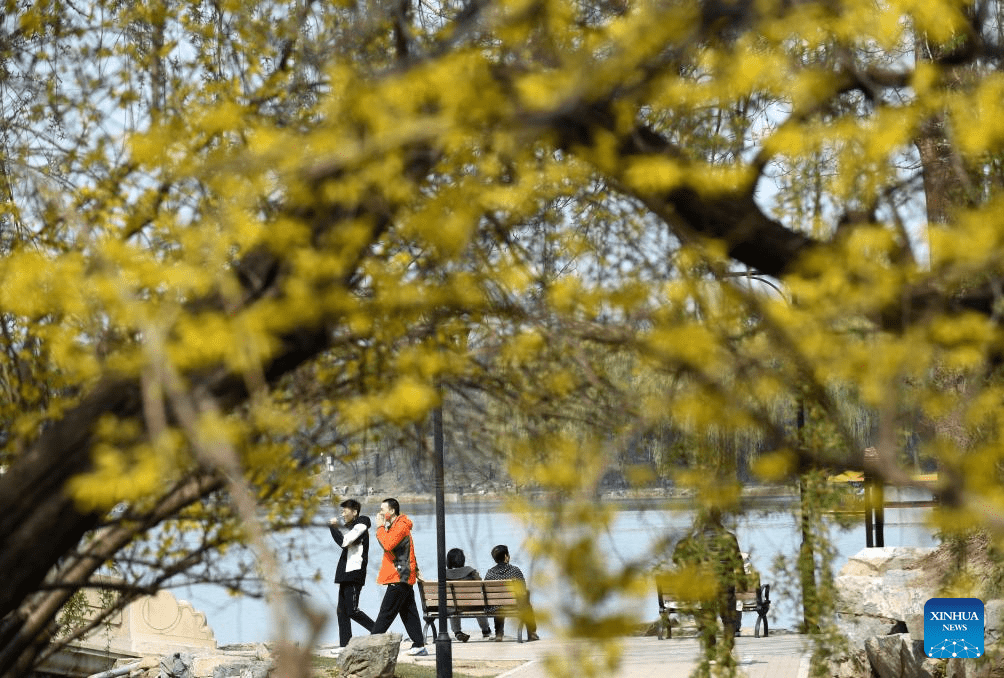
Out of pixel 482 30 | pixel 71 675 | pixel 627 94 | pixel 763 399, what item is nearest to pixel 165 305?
pixel 482 30

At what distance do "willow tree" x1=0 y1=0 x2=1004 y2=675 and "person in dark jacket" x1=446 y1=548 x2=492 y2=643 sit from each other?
11.6 meters

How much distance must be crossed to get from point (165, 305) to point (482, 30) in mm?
1153

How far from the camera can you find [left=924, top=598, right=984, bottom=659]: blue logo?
6277 millimetres

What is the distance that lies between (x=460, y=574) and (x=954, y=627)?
996 centimetres

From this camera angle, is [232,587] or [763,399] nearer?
[763,399]

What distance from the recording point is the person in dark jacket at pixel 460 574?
15.8 meters

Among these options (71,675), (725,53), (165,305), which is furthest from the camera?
(71,675)

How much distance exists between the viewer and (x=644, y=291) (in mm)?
3709

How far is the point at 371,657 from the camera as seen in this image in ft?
36.7

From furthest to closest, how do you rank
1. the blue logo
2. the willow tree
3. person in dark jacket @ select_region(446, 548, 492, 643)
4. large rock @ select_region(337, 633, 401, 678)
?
1. person in dark jacket @ select_region(446, 548, 492, 643)
2. large rock @ select_region(337, 633, 401, 678)
3. the blue logo
4. the willow tree

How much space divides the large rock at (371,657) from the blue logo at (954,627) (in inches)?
231

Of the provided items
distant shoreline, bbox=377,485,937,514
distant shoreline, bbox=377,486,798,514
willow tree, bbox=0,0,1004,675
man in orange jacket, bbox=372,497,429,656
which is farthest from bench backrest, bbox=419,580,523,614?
willow tree, bbox=0,0,1004,675

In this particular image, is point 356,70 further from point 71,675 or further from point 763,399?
point 71,675

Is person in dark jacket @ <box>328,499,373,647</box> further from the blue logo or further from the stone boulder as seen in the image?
the blue logo
